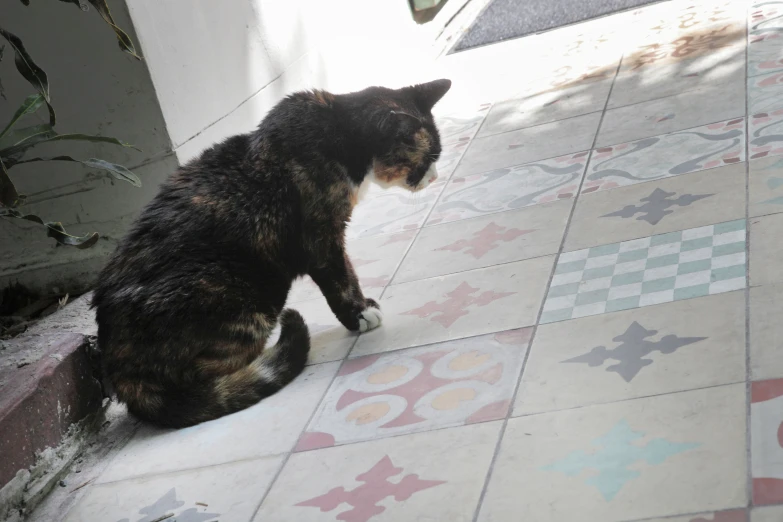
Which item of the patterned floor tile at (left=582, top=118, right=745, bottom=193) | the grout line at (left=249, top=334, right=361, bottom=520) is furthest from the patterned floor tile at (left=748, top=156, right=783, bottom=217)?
the grout line at (left=249, top=334, right=361, bottom=520)

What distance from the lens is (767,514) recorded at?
4.57 ft

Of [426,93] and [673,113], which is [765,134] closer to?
[673,113]

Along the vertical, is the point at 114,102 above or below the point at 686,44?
above

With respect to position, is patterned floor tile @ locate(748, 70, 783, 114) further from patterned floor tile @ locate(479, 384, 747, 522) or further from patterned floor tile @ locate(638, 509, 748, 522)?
patterned floor tile @ locate(638, 509, 748, 522)

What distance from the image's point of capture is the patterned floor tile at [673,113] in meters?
3.49

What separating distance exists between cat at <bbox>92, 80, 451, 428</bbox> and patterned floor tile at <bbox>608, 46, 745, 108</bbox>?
171 cm

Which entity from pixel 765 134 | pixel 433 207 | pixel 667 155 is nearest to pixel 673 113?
pixel 667 155

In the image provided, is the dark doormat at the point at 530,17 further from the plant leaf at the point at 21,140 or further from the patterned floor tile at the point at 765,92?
the plant leaf at the point at 21,140

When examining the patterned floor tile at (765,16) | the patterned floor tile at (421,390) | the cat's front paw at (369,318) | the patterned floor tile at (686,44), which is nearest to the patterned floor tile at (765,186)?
the patterned floor tile at (421,390)

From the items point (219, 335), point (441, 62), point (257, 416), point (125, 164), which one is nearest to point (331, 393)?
point (257, 416)

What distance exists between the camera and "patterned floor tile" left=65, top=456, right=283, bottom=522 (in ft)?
6.34

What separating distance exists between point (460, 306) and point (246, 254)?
674 mm

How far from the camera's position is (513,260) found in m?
2.79

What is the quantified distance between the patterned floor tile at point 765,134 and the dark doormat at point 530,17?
9.01 feet
